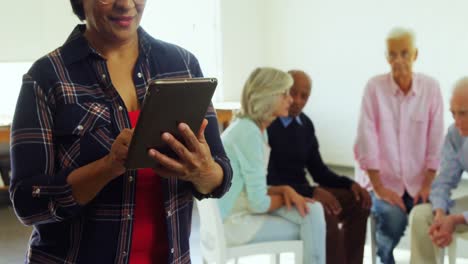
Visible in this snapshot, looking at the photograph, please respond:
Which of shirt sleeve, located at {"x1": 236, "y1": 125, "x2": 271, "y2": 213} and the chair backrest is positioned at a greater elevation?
shirt sleeve, located at {"x1": 236, "y1": 125, "x2": 271, "y2": 213}

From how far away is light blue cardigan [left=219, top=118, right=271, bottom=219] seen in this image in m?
2.63

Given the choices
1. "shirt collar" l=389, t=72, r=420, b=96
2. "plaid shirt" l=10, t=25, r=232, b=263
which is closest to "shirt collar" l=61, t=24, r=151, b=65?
"plaid shirt" l=10, t=25, r=232, b=263

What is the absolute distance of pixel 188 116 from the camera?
1.02 meters

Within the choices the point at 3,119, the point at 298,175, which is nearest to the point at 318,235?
the point at 298,175

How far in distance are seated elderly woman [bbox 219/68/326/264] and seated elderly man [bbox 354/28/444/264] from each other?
440 millimetres

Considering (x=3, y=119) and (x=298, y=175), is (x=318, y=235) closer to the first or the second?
(x=298, y=175)

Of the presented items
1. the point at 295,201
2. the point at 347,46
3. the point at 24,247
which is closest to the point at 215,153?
the point at 295,201

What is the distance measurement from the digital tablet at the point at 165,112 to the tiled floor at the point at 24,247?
260 cm

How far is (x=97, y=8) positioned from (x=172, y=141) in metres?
0.30

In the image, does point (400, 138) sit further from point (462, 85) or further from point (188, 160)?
point (188, 160)

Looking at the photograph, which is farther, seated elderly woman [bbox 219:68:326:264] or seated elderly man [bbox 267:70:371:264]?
seated elderly man [bbox 267:70:371:264]

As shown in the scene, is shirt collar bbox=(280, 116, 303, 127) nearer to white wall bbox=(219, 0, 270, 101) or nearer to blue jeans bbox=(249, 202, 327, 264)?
blue jeans bbox=(249, 202, 327, 264)

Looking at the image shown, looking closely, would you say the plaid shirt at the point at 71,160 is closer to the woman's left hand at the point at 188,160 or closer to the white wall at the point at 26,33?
the woman's left hand at the point at 188,160

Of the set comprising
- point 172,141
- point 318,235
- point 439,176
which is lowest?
point 318,235
